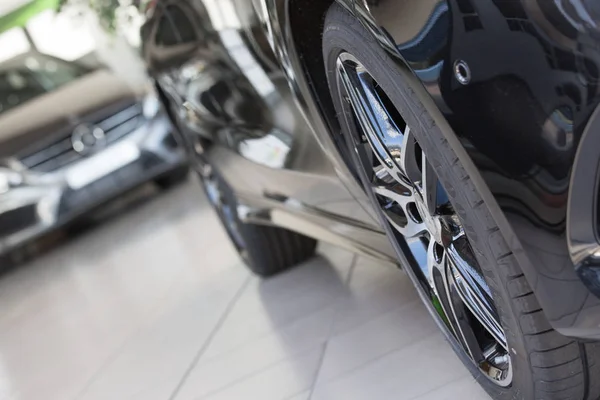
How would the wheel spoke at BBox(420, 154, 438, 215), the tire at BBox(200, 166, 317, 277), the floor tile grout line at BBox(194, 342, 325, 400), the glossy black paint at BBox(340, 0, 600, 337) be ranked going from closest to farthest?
the glossy black paint at BBox(340, 0, 600, 337) < the wheel spoke at BBox(420, 154, 438, 215) < the floor tile grout line at BBox(194, 342, 325, 400) < the tire at BBox(200, 166, 317, 277)

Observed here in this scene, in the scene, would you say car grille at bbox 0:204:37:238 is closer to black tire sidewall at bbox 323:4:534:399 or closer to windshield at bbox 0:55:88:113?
windshield at bbox 0:55:88:113

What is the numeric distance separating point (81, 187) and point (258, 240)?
118 inches

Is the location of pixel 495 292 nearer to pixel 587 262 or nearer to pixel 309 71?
pixel 587 262

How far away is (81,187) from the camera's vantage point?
5.69 meters

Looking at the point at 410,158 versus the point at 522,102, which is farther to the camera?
the point at 410,158

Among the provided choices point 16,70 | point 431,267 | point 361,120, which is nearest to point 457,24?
point 361,120

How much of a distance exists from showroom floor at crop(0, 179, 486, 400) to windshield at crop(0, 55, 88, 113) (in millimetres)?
2097

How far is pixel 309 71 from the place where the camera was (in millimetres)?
1565

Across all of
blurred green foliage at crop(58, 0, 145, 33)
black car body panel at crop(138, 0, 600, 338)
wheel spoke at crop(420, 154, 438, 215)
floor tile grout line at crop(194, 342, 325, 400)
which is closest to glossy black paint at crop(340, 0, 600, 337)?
black car body panel at crop(138, 0, 600, 338)

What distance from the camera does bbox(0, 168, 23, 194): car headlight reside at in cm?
547

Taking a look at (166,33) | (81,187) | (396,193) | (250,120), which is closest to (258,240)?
(166,33)

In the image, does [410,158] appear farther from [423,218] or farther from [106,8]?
[106,8]

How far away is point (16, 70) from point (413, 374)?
5400mm

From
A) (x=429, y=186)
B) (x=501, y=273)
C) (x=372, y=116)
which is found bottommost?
(x=501, y=273)
